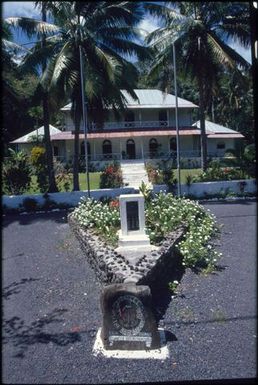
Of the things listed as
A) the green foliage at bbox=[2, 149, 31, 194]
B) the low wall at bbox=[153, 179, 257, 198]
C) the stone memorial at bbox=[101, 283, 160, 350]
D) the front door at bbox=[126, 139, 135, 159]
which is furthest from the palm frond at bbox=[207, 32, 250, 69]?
the front door at bbox=[126, 139, 135, 159]

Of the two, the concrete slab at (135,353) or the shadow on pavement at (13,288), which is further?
the shadow on pavement at (13,288)

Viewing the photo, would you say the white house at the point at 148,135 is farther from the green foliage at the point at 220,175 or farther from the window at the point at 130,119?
the green foliage at the point at 220,175

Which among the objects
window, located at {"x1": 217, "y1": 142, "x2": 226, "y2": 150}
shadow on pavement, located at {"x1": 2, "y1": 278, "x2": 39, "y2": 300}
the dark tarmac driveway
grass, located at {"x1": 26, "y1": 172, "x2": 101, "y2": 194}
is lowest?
the dark tarmac driveway

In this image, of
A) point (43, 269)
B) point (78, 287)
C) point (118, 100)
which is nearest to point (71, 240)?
point (43, 269)

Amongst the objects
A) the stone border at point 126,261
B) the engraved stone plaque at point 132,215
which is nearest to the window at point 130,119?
the stone border at point 126,261

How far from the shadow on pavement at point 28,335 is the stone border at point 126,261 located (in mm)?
1026

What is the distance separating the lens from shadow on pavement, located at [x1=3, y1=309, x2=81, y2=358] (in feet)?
14.9

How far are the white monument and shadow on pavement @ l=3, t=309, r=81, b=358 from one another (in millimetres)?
2424

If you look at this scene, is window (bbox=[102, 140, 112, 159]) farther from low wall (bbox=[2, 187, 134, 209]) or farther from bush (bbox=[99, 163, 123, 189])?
low wall (bbox=[2, 187, 134, 209])

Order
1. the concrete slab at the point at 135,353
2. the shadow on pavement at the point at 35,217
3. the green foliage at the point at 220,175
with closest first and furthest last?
1. the concrete slab at the point at 135,353
2. the shadow on pavement at the point at 35,217
3. the green foliage at the point at 220,175

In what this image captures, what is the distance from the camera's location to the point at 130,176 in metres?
22.1

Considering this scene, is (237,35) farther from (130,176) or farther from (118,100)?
(130,176)

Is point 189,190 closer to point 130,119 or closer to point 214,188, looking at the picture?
point 214,188

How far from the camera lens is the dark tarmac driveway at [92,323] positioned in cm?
408
